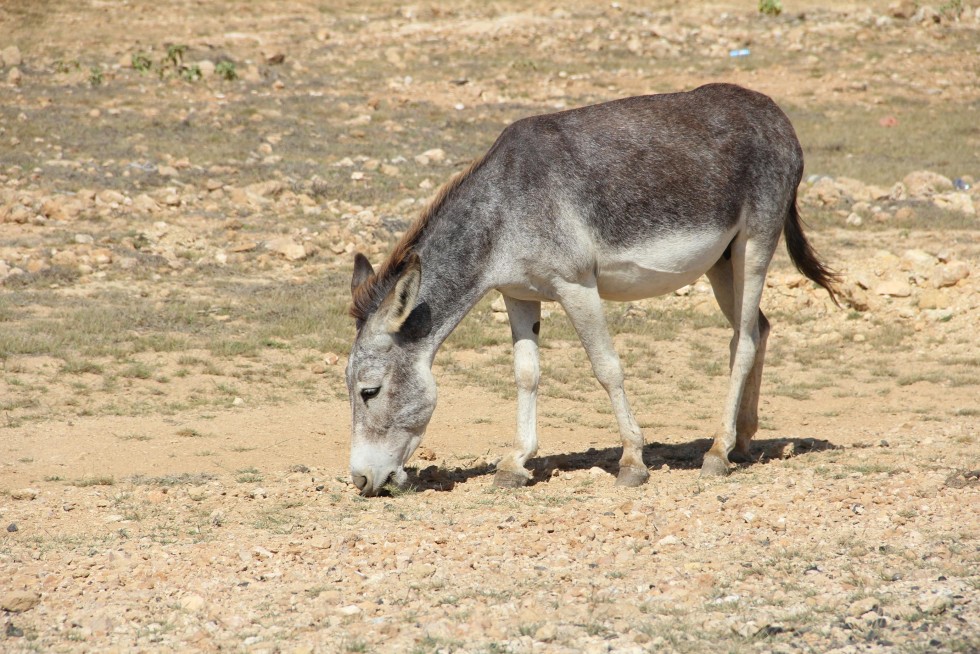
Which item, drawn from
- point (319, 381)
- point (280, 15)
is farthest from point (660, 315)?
point (280, 15)

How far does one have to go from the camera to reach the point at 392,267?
7000 mm

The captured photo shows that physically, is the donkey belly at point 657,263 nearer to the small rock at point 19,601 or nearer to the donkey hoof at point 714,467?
the donkey hoof at point 714,467

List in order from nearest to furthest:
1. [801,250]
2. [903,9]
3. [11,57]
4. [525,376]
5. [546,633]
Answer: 1. [546,633]
2. [525,376]
3. [801,250]
4. [11,57]
5. [903,9]

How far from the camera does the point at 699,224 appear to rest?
7352mm

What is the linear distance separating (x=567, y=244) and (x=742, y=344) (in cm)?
175

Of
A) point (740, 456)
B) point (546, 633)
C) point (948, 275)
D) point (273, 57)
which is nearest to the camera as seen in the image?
point (546, 633)

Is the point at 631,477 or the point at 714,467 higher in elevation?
the point at 631,477

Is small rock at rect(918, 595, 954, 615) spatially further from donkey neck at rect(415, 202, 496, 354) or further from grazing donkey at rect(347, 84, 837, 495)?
donkey neck at rect(415, 202, 496, 354)

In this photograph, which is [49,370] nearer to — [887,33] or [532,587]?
[532,587]

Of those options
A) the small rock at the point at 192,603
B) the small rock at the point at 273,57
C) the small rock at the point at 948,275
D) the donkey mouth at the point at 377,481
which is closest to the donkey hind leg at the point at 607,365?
the donkey mouth at the point at 377,481

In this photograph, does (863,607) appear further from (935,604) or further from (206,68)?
(206,68)

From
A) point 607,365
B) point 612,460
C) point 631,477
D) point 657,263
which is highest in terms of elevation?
point 657,263

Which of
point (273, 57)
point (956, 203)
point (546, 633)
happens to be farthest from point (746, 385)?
point (273, 57)

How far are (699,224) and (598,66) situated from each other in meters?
22.4
